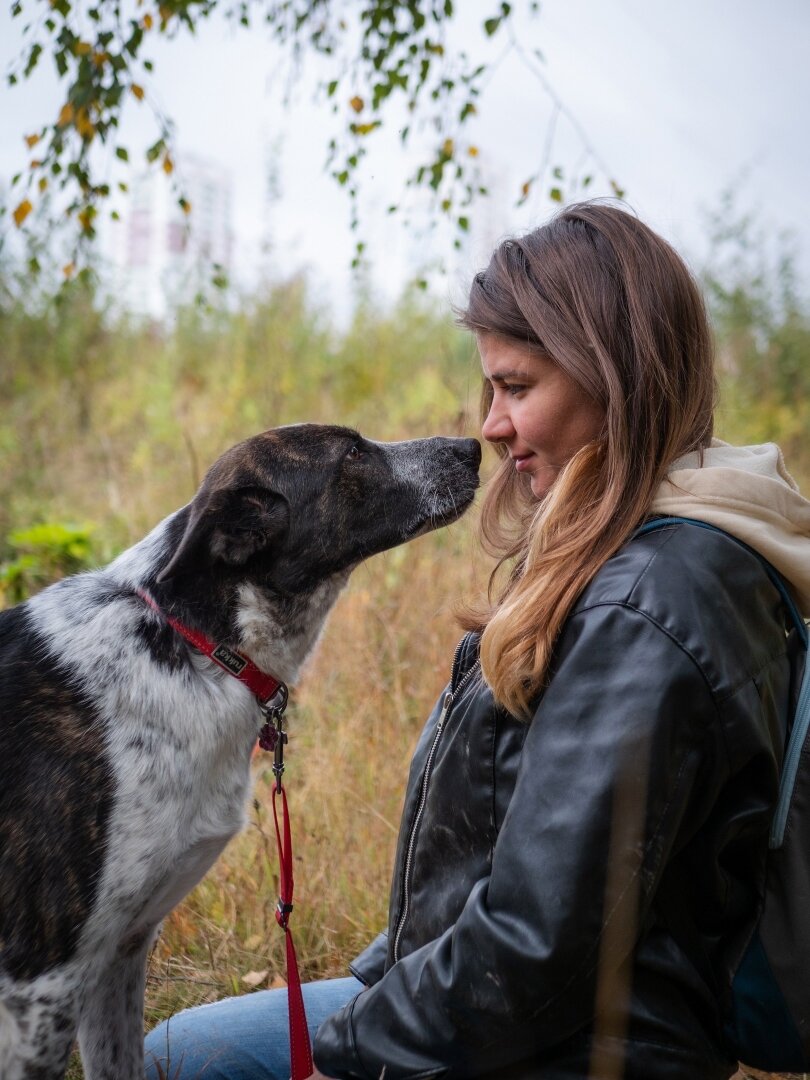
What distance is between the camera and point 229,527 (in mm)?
2455

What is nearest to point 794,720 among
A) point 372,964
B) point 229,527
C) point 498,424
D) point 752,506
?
point 752,506

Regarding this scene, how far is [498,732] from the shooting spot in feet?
5.14

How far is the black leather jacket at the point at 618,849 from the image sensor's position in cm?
131

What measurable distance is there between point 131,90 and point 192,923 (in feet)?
8.91

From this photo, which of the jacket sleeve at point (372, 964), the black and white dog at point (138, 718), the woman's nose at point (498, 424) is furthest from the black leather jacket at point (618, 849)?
the black and white dog at point (138, 718)

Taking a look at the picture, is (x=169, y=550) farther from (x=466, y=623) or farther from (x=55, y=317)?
(x=55, y=317)

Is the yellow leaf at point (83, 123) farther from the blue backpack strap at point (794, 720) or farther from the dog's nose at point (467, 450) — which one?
the blue backpack strap at point (794, 720)

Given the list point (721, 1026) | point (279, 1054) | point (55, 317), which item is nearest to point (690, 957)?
point (721, 1026)

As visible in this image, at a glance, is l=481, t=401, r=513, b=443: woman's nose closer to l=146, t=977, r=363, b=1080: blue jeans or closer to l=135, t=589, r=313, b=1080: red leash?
l=135, t=589, r=313, b=1080: red leash

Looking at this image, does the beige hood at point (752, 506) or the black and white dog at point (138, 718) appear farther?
the black and white dog at point (138, 718)

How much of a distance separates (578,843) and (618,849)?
5cm

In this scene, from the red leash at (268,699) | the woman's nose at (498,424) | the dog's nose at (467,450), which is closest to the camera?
the woman's nose at (498,424)

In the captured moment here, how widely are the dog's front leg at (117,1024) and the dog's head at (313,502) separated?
918 millimetres

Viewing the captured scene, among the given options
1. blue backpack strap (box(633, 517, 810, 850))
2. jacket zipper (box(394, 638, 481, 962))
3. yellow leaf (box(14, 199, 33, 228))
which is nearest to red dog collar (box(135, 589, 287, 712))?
jacket zipper (box(394, 638, 481, 962))
